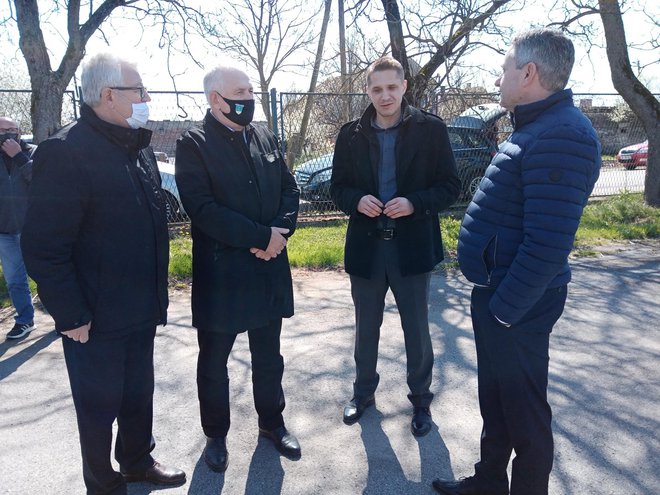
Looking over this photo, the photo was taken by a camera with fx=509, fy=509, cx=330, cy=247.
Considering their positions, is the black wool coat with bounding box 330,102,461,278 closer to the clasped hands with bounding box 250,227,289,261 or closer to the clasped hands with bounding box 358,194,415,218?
the clasped hands with bounding box 358,194,415,218

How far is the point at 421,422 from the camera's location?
3025 mm

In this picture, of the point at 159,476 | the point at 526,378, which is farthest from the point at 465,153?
the point at 159,476

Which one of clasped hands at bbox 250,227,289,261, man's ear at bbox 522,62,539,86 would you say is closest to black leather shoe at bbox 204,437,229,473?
clasped hands at bbox 250,227,289,261

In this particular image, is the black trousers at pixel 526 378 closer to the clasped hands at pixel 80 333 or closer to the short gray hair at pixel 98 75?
the clasped hands at pixel 80 333

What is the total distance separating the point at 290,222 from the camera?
2836 millimetres

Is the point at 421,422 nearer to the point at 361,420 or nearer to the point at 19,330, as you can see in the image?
the point at 361,420

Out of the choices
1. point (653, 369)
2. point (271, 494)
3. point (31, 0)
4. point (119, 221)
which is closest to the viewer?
point (119, 221)

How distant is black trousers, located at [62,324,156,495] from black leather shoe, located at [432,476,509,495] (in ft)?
5.06

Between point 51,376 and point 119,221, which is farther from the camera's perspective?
point 51,376

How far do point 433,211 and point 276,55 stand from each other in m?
19.3

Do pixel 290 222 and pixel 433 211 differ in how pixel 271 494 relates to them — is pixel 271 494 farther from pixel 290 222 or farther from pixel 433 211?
pixel 433 211

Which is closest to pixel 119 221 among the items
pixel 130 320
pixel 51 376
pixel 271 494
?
pixel 130 320

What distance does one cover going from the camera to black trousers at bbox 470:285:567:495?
214cm

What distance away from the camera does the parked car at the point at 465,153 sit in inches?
341
